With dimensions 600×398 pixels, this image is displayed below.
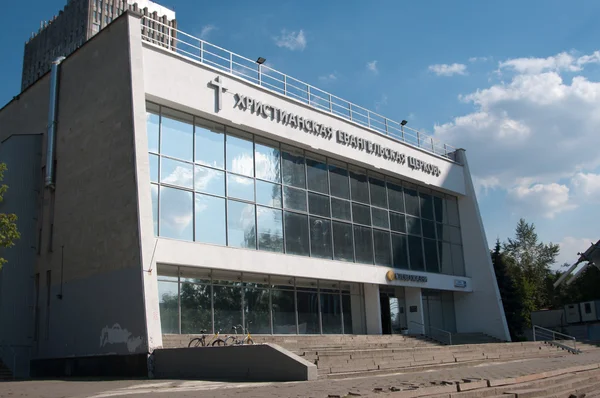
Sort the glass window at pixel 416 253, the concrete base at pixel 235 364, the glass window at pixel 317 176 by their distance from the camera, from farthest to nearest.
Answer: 1. the glass window at pixel 416 253
2. the glass window at pixel 317 176
3. the concrete base at pixel 235 364

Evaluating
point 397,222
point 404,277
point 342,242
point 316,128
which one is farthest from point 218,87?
point 404,277

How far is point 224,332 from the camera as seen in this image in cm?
2255

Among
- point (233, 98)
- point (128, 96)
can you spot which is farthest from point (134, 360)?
point (233, 98)

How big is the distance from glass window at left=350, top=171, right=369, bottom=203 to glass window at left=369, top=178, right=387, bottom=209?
44cm

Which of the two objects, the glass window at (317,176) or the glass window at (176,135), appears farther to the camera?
the glass window at (317,176)

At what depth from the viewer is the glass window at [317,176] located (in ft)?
90.0

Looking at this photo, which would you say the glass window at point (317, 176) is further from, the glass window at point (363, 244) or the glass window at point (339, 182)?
the glass window at point (363, 244)

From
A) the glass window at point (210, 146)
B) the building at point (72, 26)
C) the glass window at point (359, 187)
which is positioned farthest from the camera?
the building at point (72, 26)

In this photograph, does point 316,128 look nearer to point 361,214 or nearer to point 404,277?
point 361,214

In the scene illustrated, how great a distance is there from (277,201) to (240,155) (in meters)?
2.58

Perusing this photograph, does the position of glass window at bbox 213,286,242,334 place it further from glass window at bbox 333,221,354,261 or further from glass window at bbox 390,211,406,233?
glass window at bbox 390,211,406,233

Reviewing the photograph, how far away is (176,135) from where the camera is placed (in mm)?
22547

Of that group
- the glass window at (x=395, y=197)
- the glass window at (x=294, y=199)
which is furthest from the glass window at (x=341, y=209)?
the glass window at (x=395, y=197)

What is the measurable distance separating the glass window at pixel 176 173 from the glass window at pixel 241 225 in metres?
1.98
